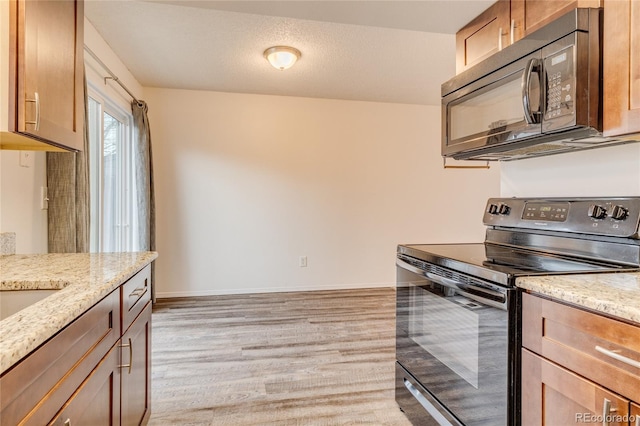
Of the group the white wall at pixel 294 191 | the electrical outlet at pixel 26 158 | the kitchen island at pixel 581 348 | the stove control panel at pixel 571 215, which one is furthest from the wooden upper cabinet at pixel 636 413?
the white wall at pixel 294 191

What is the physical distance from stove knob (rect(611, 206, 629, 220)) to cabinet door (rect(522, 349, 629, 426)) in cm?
66

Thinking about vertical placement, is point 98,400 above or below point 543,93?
below

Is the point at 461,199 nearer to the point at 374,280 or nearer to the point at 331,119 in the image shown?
the point at 374,280

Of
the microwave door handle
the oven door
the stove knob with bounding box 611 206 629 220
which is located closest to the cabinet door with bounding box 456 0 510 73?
the microwave door handle

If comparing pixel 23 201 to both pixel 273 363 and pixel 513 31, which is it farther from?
pixel 513 31

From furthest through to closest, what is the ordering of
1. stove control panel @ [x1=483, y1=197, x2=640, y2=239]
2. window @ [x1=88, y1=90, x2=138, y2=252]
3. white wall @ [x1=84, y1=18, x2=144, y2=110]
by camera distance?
window @ [x1=88, y1=90, x2=138, y2=252]
white wall @ [x1=84, y1=18, x2=144, y2=110]
stove control panel @ [x1=483, y1=197, x2=640, y2=239]

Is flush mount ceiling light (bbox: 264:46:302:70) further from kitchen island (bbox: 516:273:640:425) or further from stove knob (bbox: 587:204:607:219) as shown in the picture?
kitchen island (bbox: 516:273:640:425)

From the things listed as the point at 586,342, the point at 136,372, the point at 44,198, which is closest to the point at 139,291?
the point at 136,372

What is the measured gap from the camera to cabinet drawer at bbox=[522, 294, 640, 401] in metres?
0.85

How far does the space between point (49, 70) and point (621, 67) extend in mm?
2055

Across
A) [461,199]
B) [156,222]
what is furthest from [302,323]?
[461,199]

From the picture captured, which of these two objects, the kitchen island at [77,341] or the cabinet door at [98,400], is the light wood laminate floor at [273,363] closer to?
the kitchen island at [77,341]

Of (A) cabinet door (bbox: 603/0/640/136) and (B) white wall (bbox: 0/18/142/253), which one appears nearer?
(A) cabinet door (bbox: 603/0/640/136)
